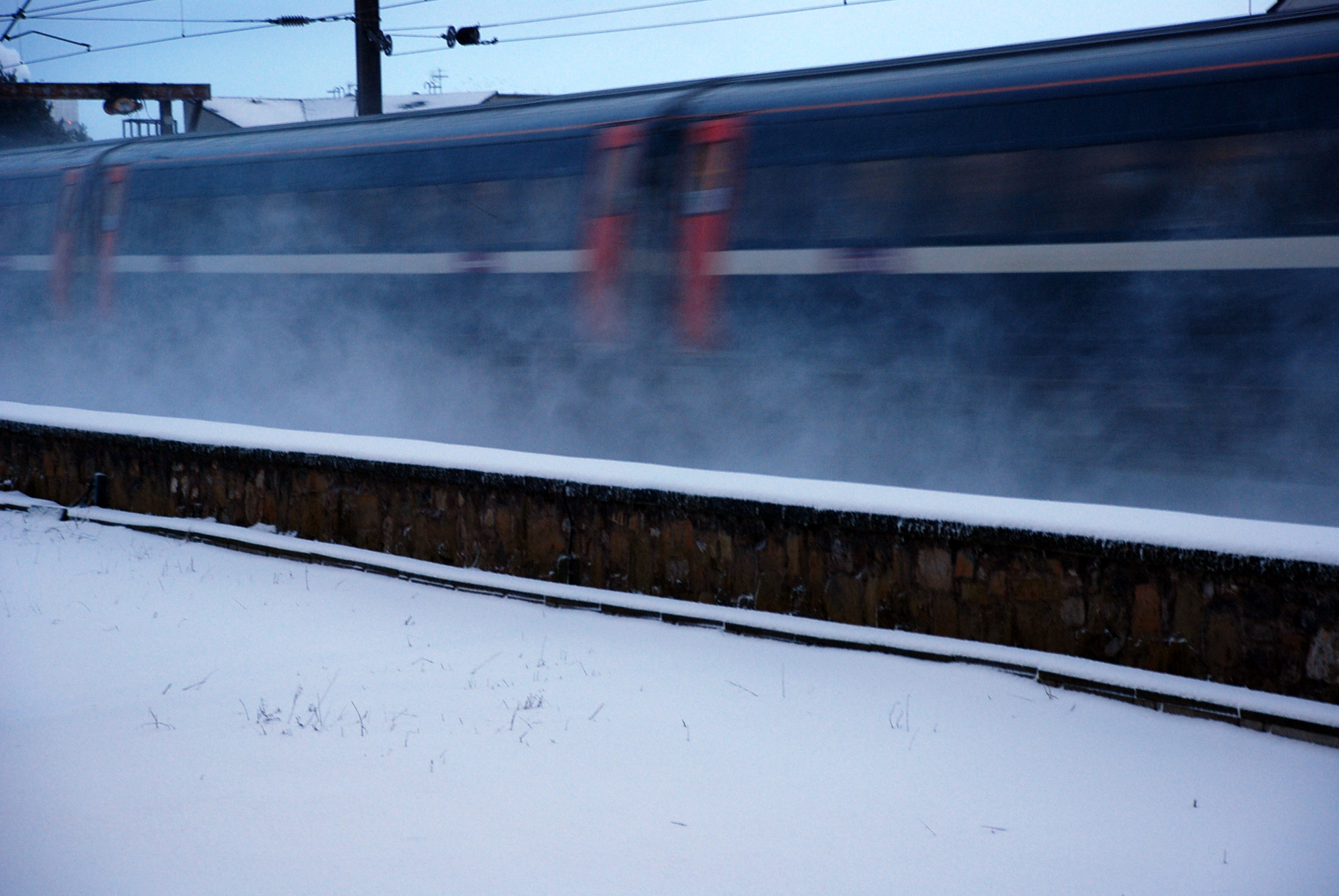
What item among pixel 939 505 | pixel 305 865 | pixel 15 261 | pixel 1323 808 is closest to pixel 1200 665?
pixel 1323 808

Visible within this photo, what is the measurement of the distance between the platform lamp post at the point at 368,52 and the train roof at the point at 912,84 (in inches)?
114

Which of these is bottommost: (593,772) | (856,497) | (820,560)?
(593,772)

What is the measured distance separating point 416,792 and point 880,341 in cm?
427

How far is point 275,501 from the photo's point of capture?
5.12 m

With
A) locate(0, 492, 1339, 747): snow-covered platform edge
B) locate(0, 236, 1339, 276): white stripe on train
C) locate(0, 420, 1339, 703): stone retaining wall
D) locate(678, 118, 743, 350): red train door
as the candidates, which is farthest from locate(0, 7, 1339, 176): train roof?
locate(0, 492, 1339, 747): snow-covered platform edge

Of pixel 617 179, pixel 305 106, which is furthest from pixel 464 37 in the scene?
pixel 305 106

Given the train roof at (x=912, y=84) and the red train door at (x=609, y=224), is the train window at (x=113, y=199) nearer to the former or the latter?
the train roof at (x=912, y=84)

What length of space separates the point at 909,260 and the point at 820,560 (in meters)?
2.95

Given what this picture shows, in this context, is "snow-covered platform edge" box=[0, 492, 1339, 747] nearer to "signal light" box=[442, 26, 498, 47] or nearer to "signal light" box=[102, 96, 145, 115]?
"signal light" box=[442, 26, 498, 47]

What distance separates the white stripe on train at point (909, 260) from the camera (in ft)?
16.9

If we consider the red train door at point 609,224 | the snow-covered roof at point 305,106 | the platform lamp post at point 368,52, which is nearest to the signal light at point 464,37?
the platform lamp post at point 368,52

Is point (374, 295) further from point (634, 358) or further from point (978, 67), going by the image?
point (978, 67)

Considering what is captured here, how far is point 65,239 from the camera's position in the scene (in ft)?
34.2

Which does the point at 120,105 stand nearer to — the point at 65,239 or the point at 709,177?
the point at 65,239
